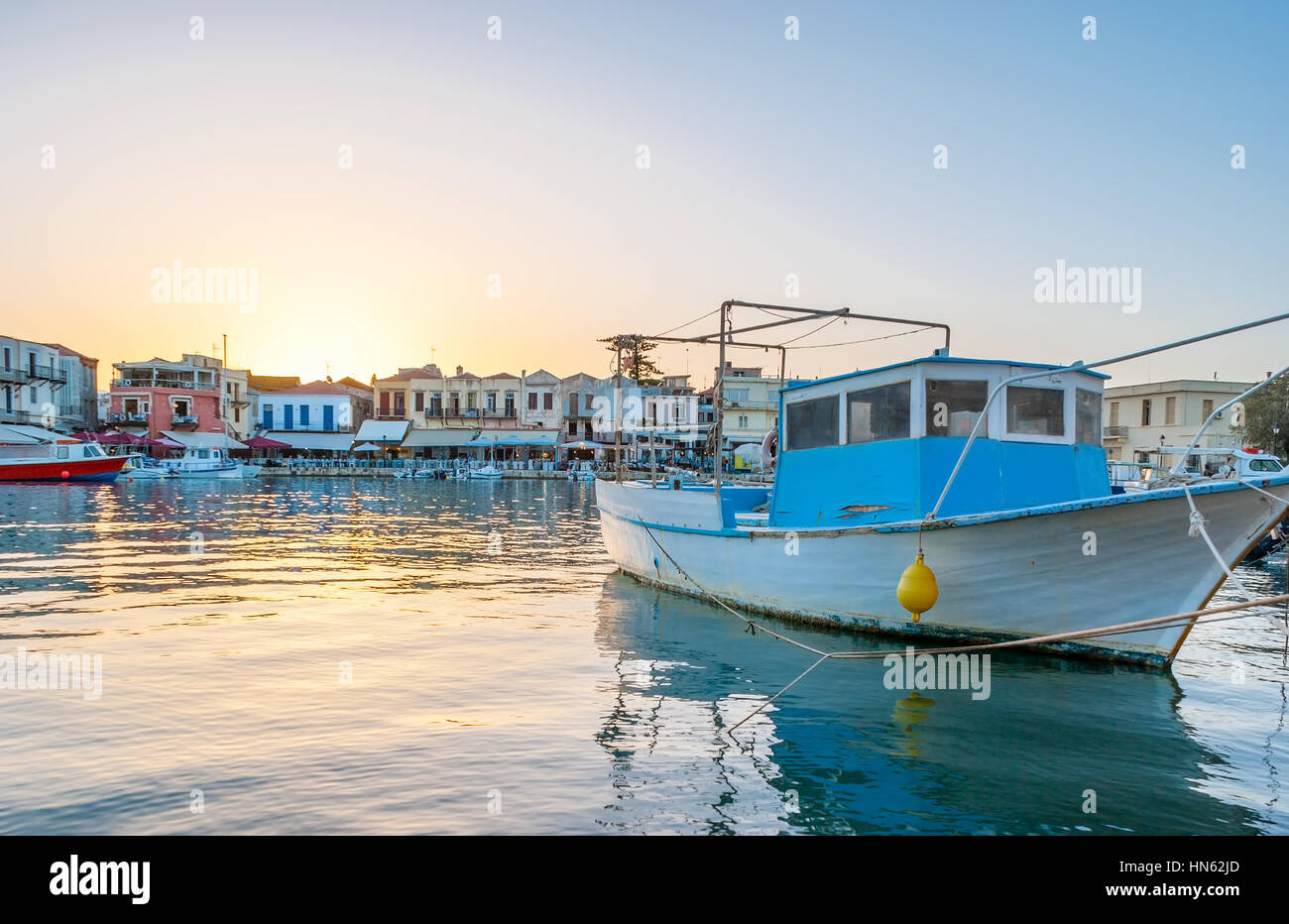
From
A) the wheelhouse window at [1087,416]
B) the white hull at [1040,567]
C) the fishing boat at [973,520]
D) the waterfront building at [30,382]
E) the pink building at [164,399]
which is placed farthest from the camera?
the pink building at [164,399]

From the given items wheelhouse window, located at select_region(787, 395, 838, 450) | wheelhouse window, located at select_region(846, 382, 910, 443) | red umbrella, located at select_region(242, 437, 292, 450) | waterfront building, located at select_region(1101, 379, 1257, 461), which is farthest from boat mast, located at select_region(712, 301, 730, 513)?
red umbrella, located at select_region(242, 437, 292, 450)

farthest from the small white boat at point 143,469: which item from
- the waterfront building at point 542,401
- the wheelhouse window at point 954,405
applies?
the wheelhouse window at point 954,405

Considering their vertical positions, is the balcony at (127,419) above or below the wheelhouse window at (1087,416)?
above

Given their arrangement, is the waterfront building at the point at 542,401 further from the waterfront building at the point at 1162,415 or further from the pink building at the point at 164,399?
the waterfront building at the point at 1162,415

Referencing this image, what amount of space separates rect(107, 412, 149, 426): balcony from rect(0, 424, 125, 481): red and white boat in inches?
522

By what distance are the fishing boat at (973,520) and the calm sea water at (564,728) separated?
1.50 ft

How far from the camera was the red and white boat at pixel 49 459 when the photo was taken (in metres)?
49.2

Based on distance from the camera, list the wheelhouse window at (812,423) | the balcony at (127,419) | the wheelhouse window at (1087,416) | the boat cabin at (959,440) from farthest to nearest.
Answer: the balcony at (127,419)
the wheelhouse window at (812,423)
the wheelhouse window at (1087,416)
the boat cabin at (959,440)

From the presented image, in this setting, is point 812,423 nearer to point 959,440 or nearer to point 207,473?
point 959,440

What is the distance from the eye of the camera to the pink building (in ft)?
216

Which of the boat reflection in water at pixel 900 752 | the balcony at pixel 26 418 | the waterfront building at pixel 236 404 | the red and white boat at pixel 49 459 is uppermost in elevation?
the waterfront building at pixel 236 404

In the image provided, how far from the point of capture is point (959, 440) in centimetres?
1019

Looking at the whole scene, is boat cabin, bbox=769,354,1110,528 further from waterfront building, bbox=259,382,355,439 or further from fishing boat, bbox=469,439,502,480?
waterfront building, bbox=259,382,355,439
